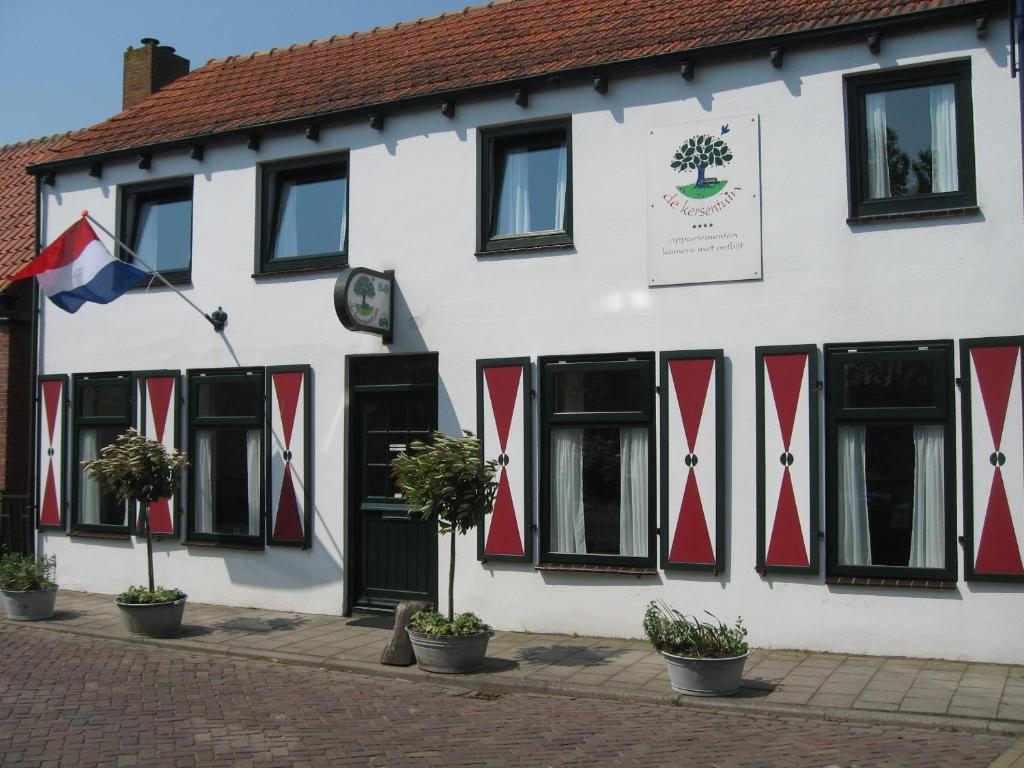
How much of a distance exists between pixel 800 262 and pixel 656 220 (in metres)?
1.43

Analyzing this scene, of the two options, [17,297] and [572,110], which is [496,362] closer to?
[572,110]

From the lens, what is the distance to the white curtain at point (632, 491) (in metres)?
9.44

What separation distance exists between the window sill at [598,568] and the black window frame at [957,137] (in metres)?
3.70

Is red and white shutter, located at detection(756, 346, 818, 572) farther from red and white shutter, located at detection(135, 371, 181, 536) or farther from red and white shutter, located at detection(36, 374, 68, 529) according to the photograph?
red and white shutter, located at detection(36, 374, 68, 529)

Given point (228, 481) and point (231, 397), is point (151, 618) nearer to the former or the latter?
point (228, 481)

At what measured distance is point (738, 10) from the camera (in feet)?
32.2

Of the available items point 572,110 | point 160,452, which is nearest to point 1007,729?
point 572,110

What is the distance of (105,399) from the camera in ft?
41.8

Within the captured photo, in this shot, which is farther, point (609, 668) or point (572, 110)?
point (572, 110)

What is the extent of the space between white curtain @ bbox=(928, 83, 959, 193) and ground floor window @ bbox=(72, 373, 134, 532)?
31.1 ft

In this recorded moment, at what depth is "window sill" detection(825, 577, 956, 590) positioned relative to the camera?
824 centimetres

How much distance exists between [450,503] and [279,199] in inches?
207

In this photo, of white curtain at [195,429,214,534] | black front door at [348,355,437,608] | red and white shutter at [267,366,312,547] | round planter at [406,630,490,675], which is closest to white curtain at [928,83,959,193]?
black front door at [348,355,437,608]

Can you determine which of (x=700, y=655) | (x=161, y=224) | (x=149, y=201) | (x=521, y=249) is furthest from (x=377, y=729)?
(x=149, y=201)
